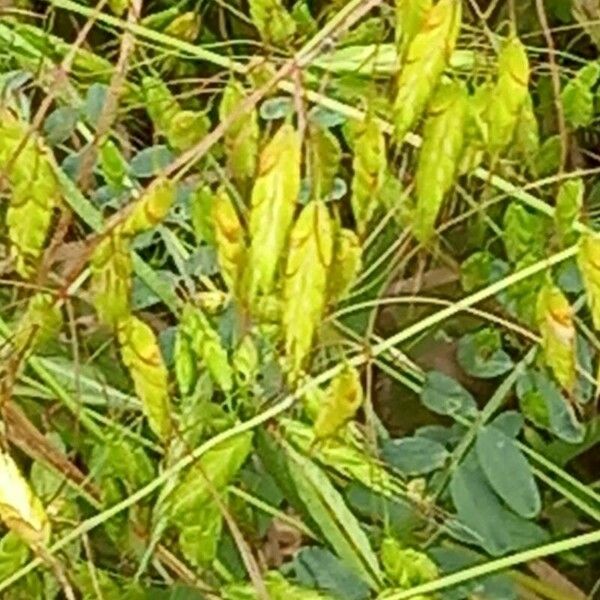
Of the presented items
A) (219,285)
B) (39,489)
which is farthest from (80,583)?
(219,285)

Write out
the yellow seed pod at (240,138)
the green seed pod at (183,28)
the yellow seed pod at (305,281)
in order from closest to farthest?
the yellow seed pod at (305,281) → the yellow seed pod at (240,138) → the green seed pod at (183,28)

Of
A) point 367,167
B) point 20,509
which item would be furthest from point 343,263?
point 20,509

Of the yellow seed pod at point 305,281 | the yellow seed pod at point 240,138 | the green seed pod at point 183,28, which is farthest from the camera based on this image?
the green seed pod at point 183,28

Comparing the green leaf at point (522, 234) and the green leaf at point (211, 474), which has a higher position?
the green leaf at point (522, 234)

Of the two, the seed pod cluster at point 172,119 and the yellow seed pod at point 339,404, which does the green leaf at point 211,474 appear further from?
the seed pod cluster at point 172,119

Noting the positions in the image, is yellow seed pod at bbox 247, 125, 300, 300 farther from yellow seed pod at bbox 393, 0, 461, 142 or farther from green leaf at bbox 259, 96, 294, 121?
green leaf at bbox 259, 96, 294, 121

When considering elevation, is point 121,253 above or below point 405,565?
above

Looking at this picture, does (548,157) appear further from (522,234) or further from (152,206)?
(152,206)

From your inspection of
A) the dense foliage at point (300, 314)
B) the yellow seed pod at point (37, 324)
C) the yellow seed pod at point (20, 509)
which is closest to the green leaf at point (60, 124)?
the dense foliage at point (300, 314)
